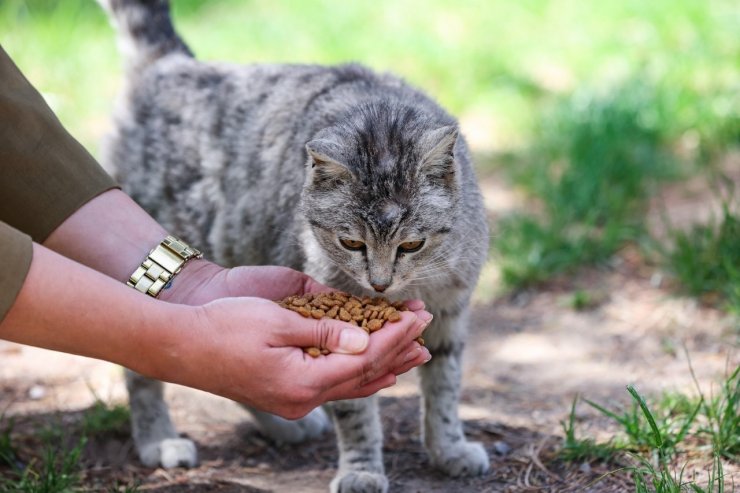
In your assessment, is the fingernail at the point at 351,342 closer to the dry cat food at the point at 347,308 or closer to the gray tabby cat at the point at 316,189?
the dry cat food at the point at 347,308

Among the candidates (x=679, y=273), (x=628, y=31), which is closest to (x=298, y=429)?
(x=679, y=273)

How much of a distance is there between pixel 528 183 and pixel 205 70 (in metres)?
2.08

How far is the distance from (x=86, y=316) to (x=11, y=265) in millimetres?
187

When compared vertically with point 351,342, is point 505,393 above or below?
above

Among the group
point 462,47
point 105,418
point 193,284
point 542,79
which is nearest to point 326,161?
point 193,284

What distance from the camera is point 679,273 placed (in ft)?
12.8

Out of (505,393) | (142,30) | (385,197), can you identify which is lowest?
(505,393)

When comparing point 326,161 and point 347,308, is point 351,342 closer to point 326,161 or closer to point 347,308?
point 347,308

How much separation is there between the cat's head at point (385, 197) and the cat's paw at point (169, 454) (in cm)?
98

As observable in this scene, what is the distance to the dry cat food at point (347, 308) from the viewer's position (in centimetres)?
226

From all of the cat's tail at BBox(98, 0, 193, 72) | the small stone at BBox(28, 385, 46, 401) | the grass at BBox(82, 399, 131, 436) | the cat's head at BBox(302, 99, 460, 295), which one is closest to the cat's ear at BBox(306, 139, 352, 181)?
the cat's head at BBox(302, 99, 460, 295)

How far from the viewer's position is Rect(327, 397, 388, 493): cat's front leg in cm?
286

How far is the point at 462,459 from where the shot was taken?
2.91 m

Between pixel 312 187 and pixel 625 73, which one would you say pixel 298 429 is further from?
pixel 625 73
